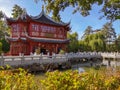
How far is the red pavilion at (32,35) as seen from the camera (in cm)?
2847

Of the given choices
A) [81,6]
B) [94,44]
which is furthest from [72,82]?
[94,44]

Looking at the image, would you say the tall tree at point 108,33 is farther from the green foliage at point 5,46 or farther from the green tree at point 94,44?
the green foliage at point 5,46

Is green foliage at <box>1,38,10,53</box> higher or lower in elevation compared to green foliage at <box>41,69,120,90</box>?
higher

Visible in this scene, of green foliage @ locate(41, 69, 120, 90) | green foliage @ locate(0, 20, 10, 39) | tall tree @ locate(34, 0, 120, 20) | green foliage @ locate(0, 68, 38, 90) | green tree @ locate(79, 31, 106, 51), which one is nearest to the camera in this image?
green foliage @ locate(0, 68, 38, 90)

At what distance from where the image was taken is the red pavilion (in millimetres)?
28469

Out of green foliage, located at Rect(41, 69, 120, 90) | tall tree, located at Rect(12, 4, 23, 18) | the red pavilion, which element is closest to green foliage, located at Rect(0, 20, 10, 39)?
tall tree, located at Rect(12, 4, 23, 18)

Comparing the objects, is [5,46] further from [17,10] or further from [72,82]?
[72,82]

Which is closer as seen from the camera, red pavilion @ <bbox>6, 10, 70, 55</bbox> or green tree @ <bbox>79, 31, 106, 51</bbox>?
red pavilion @ <bbox>6, 10, 70, 55</bbox>

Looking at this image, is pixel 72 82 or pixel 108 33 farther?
pixel 108 33

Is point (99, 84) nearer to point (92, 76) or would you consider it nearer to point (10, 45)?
point (92, 76)

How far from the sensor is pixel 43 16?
31.1m

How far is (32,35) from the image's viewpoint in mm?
28750

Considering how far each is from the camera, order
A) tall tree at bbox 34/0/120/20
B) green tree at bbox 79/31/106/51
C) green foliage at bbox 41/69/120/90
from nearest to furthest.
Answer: green foliage at bbox 41/69/120/90
tall tree at bbox 34/0/120/20
green tree at bbox 79/31/106/51

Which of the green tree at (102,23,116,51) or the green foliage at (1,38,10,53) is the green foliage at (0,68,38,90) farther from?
the green tree at (102,23,116,51)
